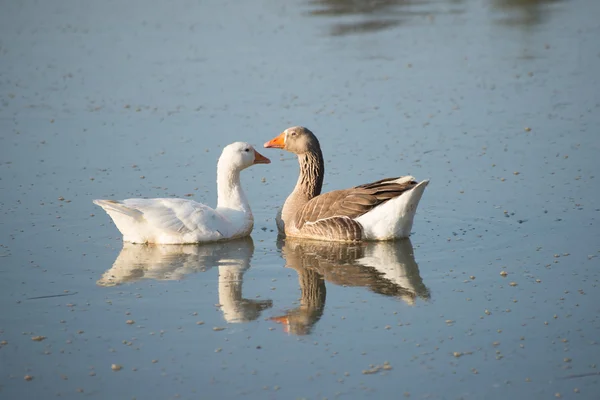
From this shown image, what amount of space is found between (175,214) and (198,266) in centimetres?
67

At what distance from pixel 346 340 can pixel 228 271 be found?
186cm

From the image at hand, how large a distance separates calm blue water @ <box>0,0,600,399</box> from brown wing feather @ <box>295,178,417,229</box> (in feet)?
1.01

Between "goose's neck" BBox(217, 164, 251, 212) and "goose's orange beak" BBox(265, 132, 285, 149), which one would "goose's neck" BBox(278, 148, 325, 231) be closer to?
"goose's orange beak" BBox(265, 132, 285, 149)

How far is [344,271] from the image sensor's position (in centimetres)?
759

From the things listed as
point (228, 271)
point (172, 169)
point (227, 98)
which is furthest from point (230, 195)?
point (227, 98)

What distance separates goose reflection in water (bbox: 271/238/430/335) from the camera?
6668 mm

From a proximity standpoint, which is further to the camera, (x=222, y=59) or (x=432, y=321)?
(x=222, y=59)

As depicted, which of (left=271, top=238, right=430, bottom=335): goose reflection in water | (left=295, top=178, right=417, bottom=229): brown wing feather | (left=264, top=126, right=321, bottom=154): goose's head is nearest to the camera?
(left=271, top=238, right=430, bottom=335): goose reflection in water

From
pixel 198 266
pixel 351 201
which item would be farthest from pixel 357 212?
pixel 198 266

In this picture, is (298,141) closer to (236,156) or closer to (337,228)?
(236,156)

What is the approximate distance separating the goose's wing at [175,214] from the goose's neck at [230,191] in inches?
16.1

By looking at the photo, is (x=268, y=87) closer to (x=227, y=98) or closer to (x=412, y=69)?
(x=227, y=98)

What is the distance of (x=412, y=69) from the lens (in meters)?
14.7

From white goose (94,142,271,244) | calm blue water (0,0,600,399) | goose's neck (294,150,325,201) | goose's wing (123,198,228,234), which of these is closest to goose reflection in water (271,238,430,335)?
calm blue water (0,0,600,399)
